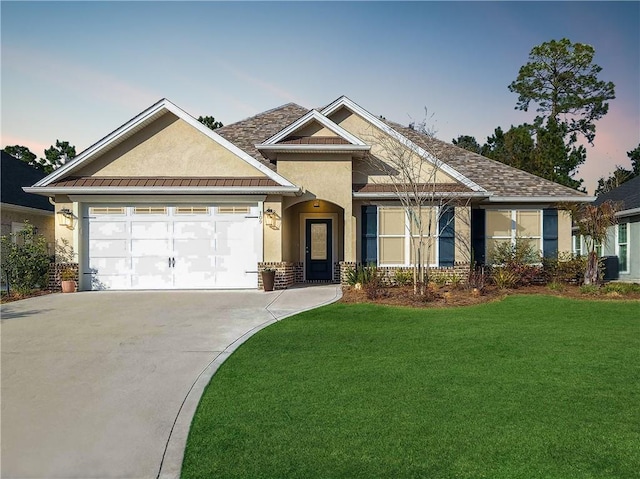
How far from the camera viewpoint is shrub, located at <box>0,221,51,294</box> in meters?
13.4

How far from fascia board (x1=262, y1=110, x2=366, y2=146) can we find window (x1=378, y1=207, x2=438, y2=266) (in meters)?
2.65

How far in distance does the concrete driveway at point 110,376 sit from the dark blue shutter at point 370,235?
3999 mm

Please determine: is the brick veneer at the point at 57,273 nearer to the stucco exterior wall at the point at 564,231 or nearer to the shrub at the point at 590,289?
the shrub at the point at 590,289

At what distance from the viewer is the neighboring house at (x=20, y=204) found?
674 inches

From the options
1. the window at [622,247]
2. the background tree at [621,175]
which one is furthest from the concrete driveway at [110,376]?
the background tree at [621,175]

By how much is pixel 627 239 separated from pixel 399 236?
10.2 m

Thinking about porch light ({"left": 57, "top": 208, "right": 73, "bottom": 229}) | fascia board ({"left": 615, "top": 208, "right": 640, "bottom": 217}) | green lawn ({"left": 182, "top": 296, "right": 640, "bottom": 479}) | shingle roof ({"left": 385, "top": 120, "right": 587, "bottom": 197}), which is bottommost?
green lawn ({"left": 182, "top": 296, "right": 640, "bottom": 479})

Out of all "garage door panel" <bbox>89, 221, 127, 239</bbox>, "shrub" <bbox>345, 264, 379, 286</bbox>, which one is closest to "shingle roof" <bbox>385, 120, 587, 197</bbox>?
"shrub" <bbox>345, 264, 379, 286</bbox>

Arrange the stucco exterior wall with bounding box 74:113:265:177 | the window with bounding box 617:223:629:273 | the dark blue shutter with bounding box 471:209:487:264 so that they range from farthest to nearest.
→ the window with bounding box 617:223:629:273
the dark blue shutter with bounding box 471:209:487:264
the stucco exterior wall with bounding box 74:113:265:177

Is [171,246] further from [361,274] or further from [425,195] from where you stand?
[425,195]

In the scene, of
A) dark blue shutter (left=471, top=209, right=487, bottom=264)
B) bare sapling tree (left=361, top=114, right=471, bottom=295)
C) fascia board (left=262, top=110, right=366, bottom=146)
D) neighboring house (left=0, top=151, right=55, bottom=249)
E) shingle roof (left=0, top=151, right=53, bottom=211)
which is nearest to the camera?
fascia board (left=262, top=110, right=366, bottom=146)

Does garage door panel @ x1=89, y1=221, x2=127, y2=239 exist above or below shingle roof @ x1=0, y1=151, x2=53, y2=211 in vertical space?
below

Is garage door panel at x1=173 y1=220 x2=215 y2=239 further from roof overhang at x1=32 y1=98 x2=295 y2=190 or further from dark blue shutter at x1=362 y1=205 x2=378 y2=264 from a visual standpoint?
dark blue shutter at x1=362 y1=205 x2=378 y2=264

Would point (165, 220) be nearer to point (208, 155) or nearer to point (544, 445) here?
point (208, 155)
